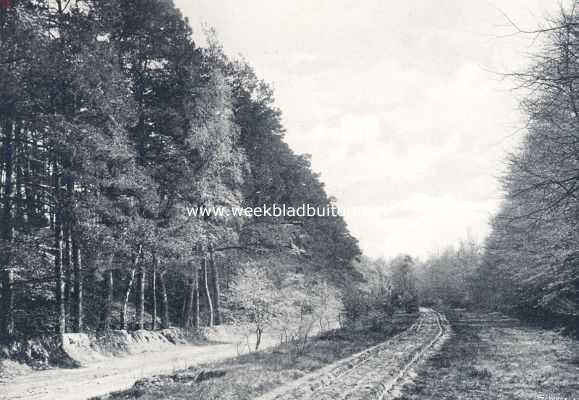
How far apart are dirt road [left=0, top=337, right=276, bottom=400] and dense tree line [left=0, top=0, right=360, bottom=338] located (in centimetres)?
169

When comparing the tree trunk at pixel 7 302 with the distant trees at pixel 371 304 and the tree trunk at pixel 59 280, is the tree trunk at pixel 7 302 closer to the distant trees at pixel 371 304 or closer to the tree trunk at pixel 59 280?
the tree trunk at pixel 59 280

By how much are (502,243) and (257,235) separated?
14.0 metres

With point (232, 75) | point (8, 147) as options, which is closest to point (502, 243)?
point (232, 75)

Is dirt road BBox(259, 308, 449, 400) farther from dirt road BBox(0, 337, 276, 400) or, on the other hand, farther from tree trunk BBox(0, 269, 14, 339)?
tree trunk BBox(0, 269, 14, 339)

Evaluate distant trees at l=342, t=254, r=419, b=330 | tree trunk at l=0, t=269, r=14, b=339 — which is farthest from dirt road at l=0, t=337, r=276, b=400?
distant trees at l=342, t=254, r=419, b=330

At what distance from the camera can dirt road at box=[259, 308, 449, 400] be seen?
10.1m

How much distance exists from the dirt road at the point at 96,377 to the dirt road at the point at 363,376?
11.0ft

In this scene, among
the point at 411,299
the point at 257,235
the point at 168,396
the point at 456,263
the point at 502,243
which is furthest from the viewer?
the point at 456,263

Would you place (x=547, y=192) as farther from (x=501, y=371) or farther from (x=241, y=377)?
(x=241, y=377)

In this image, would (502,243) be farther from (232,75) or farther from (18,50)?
(18,50)

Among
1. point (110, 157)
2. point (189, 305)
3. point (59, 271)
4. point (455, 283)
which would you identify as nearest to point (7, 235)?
point (59, 271)

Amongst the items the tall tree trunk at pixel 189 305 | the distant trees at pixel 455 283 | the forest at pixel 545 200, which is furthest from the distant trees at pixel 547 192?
the distant trees at pixel 455 283

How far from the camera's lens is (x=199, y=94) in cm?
1897

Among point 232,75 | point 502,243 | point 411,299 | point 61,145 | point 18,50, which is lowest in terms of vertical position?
point 411,299
